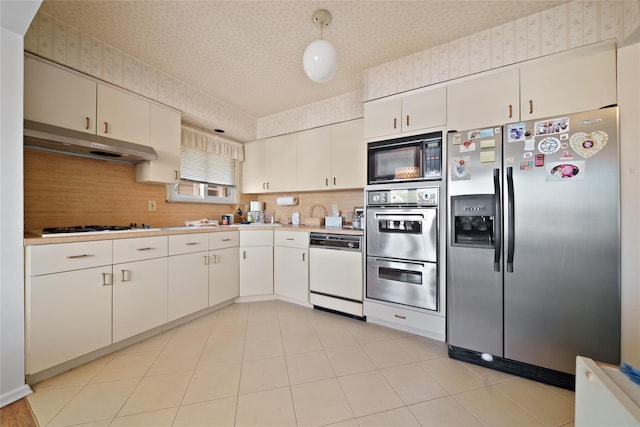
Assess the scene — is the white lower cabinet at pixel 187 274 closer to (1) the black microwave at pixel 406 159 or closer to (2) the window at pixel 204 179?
(2) the window at pixel 204 179

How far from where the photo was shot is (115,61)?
2.19 meters

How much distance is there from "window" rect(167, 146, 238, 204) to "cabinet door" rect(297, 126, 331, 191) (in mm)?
1151

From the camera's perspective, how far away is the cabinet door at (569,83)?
157 cm

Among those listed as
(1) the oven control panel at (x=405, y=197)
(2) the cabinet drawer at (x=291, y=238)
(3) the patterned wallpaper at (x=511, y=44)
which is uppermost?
(3) the patterned wallpaper at (x=511, y=44)

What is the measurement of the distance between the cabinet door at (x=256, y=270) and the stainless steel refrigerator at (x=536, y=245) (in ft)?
6.68

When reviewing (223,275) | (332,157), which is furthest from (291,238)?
→ (332,157)

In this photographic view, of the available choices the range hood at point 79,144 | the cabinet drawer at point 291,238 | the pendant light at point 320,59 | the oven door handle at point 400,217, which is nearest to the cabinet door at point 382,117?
the oven door handle at point 400,217

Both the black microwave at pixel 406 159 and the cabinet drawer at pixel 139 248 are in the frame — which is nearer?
the cabinet drawer at pixel 139 248

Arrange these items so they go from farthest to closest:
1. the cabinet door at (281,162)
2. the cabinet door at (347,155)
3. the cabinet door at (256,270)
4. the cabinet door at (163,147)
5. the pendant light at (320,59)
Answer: the cabinet door at (281,162), the cabinet door at (256,270), the cabinet door at (347,155), the cabinet door at (163,147), the pendant light at (320,59)

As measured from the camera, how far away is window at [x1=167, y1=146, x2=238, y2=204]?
10.0 feet

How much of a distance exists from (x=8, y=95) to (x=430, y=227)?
3003 millimetres

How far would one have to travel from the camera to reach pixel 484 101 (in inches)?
75.4

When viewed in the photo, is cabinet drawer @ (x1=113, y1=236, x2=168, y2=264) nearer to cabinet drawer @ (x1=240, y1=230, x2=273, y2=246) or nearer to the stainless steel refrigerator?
cabinet drawer @ (x1=240, y1=230, x2=273, y2=246)

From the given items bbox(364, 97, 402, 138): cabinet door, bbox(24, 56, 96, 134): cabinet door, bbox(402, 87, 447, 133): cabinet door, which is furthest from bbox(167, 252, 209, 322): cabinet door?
bbox(402, 87, 447, 133): cabinet door
